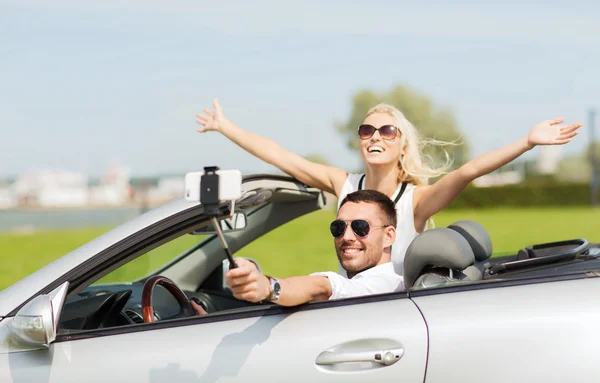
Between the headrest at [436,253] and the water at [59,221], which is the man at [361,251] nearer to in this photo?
the headrest at [436,253]

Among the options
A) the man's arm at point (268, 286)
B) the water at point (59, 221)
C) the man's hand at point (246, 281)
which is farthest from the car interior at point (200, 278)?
the water at point (59, 221)

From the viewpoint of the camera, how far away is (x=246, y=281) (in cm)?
212

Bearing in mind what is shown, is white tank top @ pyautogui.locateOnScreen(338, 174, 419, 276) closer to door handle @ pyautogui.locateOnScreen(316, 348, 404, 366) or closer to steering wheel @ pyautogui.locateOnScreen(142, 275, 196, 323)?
steering wheel @ pyautogui.locateOnScreen(142, 275, 196, 323)

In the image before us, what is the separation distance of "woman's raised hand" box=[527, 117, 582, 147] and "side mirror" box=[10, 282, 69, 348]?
198cm

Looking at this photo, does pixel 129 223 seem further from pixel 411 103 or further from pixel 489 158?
pixel 411 103

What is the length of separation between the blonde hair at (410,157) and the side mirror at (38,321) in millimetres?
1989

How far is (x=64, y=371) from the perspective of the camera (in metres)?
2.46

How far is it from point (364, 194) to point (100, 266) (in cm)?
110

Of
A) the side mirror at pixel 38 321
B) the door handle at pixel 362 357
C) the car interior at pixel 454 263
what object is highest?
the car interior at pixel 454 263

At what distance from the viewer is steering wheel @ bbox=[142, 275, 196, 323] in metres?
2.84

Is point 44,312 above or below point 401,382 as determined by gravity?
above

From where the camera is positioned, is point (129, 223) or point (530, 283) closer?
point (530, 283)

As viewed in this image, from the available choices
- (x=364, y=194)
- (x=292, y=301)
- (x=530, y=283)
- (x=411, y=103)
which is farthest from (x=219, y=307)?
(x=411, y=103)

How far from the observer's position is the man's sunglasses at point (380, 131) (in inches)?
149
